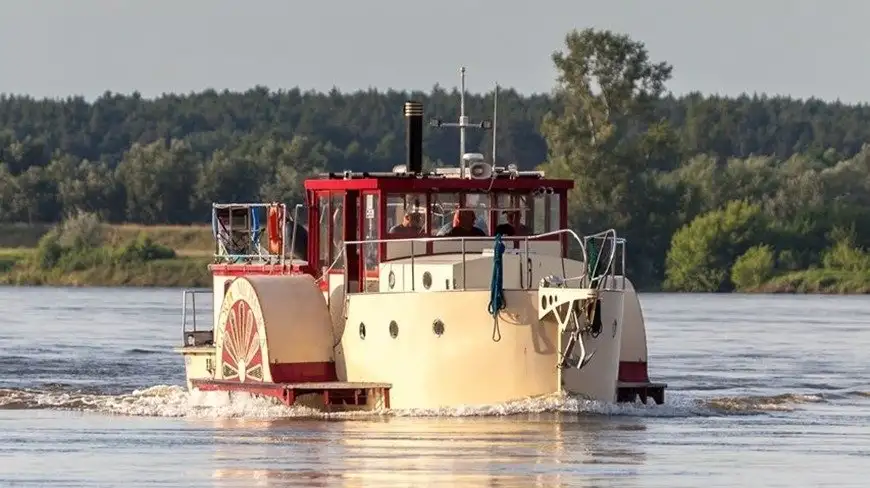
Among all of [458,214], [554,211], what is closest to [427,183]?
[458,214]

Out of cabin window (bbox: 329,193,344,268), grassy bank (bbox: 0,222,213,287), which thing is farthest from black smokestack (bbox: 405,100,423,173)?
grassy bank (bbox: 0,222,213,287)

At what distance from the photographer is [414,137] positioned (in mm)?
37062

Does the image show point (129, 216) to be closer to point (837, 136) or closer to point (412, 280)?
point (837, 136)

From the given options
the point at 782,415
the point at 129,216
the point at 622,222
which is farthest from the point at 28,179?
the point at 782,415

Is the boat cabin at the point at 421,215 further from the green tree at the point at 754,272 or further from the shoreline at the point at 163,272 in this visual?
the green tree at the point at 754,272

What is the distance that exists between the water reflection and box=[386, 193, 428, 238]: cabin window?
3073mm

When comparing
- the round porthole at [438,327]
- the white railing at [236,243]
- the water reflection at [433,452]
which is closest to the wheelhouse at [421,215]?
the white railing at [236,243]

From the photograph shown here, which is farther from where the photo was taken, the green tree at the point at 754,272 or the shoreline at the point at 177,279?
the green tree at the point at 754,272

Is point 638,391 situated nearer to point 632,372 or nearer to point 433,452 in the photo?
point 632,372

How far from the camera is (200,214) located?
12281 cm

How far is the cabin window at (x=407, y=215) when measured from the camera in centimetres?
3516

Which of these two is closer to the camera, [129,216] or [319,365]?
[319,365]

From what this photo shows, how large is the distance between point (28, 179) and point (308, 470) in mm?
105447

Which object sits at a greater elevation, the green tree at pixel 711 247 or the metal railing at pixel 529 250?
the metal railing at pixel 529 250
